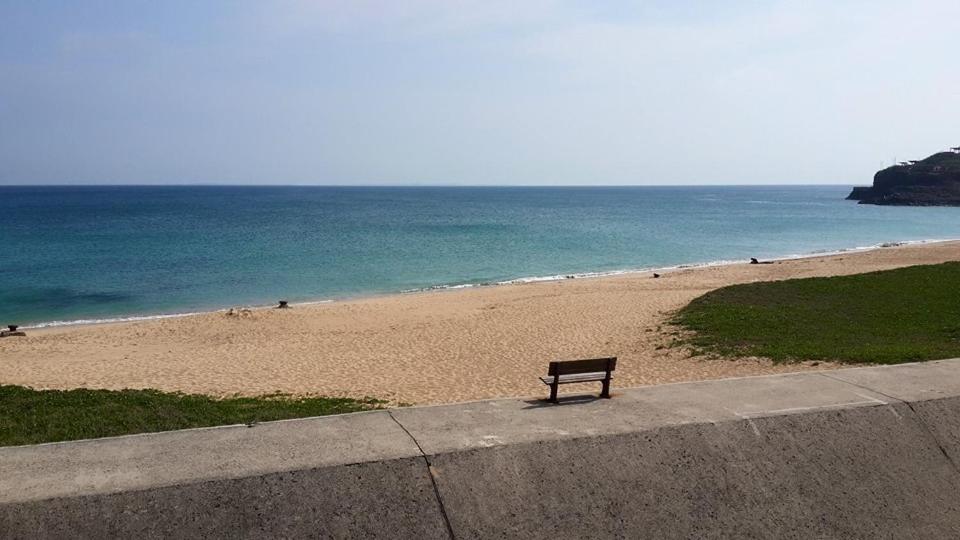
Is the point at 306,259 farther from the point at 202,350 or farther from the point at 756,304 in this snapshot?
the point at 756,304

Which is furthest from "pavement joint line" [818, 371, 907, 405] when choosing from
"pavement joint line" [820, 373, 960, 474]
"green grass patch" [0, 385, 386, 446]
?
"green grass patch" [0, 385, 386, 446]

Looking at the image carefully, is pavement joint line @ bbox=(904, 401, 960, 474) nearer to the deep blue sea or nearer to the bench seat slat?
the bench seat slat

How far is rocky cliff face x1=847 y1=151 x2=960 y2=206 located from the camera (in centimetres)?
11188

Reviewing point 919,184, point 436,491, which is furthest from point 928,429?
point 919,184

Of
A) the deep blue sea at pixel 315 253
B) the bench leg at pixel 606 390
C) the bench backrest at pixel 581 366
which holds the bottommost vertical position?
the deep blue sea at pixel 315 253

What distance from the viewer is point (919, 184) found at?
385ft

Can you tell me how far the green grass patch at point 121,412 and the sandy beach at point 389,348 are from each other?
79.8 inches

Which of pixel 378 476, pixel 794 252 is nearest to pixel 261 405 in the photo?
pixel 378 476

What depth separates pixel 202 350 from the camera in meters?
17.2

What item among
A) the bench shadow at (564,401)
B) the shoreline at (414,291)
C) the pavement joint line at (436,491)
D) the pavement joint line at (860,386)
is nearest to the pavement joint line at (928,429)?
the pavement joint line at (860,386)

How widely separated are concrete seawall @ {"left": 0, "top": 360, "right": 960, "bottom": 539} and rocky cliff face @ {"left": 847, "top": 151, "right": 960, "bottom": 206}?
12325 centimetres

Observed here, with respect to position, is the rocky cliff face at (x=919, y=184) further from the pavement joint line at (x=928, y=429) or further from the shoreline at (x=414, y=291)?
the pavement joint line at (x=928, y=429)

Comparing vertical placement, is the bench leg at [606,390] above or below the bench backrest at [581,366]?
below

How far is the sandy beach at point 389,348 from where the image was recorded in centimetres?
1240
